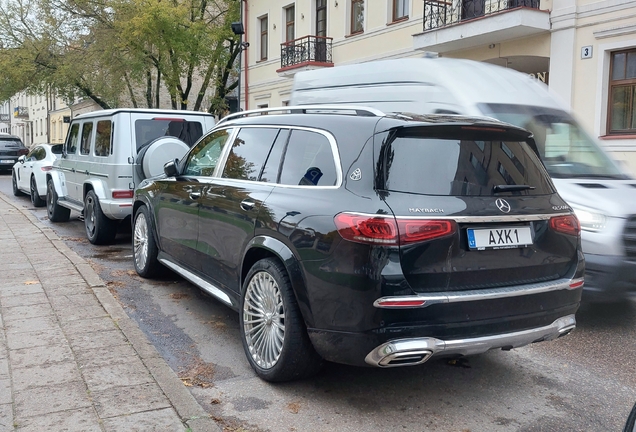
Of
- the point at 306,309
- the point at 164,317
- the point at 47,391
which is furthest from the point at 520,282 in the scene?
the point at 164,317

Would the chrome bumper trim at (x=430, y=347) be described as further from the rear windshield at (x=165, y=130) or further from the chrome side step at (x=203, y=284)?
the rear windshield at (x=165, y=130)

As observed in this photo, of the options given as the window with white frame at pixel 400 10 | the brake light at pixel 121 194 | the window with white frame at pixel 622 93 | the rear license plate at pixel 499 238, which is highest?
the window with white frame at pixel 400 10

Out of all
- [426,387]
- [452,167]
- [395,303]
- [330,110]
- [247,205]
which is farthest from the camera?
[247,205]

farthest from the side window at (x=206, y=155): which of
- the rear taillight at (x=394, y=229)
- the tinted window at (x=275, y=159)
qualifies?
the rear taillight at (x=394, y=229)

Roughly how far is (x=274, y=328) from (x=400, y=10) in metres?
17.2

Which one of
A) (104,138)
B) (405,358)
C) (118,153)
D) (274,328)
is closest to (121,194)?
(118,153)

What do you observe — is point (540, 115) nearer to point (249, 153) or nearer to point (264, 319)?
point (249, 153)

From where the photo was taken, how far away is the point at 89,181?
966 centimetres

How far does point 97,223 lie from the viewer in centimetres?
950

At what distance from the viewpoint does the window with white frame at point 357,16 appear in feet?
70.4

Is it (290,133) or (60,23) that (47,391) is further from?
(60,23)

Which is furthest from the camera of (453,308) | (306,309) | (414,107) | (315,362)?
(414,107)

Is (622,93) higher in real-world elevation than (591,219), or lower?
higher

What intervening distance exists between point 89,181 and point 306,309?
22.1ft
